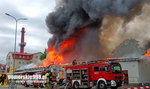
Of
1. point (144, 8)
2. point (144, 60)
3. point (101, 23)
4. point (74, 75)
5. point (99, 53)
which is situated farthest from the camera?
point (99, 53)

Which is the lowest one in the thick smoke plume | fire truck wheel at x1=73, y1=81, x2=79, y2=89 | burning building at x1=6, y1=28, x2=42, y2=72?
fire truck wheel at x1=73, y1=81, x2=79, y2=89

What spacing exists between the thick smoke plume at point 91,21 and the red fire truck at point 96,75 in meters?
13.1

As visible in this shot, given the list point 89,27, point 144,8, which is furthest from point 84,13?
point 144,8

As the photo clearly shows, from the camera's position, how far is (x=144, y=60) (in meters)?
27.4

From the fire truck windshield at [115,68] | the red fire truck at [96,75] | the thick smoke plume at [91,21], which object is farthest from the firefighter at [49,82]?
the thick smoke plume at [91,21]

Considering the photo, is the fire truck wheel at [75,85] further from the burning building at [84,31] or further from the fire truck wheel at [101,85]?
the burning building at [84,31]

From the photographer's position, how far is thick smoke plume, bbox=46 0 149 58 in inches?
1257

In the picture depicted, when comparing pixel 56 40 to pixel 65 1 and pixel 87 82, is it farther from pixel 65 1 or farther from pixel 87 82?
pixel 87 82

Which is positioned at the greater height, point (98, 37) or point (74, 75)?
point (98, 37)

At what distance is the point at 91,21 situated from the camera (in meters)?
37.5

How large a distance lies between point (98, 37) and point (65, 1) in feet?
33.1

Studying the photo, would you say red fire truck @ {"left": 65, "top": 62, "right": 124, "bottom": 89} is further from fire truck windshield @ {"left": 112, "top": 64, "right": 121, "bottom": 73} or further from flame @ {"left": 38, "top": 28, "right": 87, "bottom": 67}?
flame @ {"left": 38, "top": 28, "right": 87, "bottom": 67}

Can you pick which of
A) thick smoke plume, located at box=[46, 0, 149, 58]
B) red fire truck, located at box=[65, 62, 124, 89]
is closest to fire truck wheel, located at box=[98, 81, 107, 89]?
red fire truck, located at box=[65, 62, 124, 89]

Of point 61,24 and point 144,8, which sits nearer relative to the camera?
point 144,8
